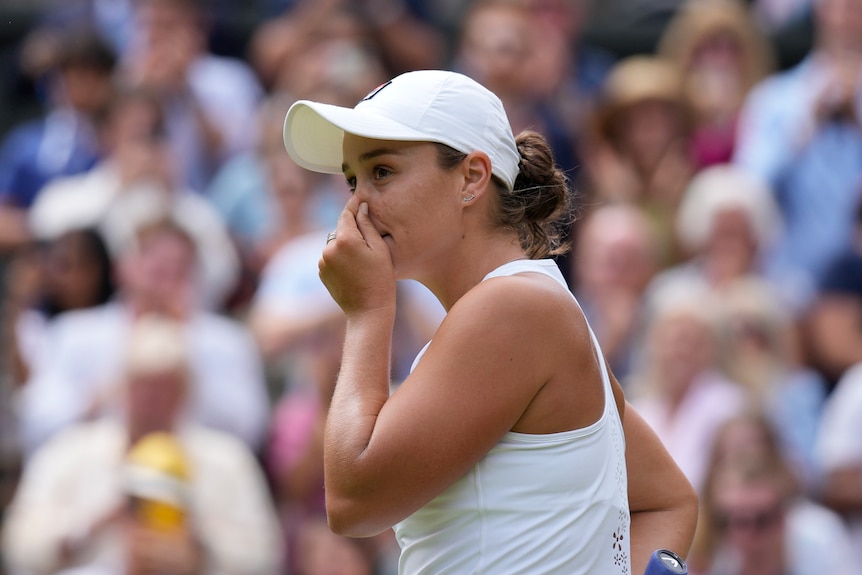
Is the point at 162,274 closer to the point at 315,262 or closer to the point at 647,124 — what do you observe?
the point at 315,262

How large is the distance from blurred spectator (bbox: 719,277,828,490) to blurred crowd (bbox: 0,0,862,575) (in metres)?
0.01

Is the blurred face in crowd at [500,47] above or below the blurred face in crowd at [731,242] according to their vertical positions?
above

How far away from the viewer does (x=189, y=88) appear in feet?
25.9

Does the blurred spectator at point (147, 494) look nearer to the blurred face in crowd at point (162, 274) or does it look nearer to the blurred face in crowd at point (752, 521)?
the blurred face in crowd at point (162, 274)

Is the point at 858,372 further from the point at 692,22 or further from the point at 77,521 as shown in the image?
the point at 77,521

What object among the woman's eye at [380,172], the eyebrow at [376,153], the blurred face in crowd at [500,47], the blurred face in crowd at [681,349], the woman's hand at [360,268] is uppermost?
the eyebrow at [376,153]

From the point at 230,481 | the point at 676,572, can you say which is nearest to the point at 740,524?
the point at 230,481

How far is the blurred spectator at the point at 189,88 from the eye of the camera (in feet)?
25.6

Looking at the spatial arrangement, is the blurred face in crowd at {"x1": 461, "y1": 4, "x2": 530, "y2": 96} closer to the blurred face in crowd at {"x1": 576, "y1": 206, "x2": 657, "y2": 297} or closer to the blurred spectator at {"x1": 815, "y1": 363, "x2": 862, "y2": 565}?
the blurred face in crowd at {"x1": 576, "y1": 206, "x2": 657, "y2": 297}

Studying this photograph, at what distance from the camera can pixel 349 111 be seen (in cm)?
259

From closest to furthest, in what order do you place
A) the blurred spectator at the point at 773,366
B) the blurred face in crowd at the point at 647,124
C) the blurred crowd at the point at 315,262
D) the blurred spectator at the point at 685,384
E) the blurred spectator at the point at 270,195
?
the blurred crowd at the point at 315,262 → the blurred spectator at the point at 685,384 → the blurred spectator at the point at 773,366 → the blurred spectator at the point at 270,195 → the blurred face in crowd at the point at 647,124

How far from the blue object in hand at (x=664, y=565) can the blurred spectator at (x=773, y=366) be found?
357cm

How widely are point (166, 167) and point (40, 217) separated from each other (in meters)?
0.77

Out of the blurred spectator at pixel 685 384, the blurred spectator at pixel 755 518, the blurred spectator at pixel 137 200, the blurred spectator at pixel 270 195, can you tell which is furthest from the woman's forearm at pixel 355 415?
the blurred spectator at pixel 270 195
